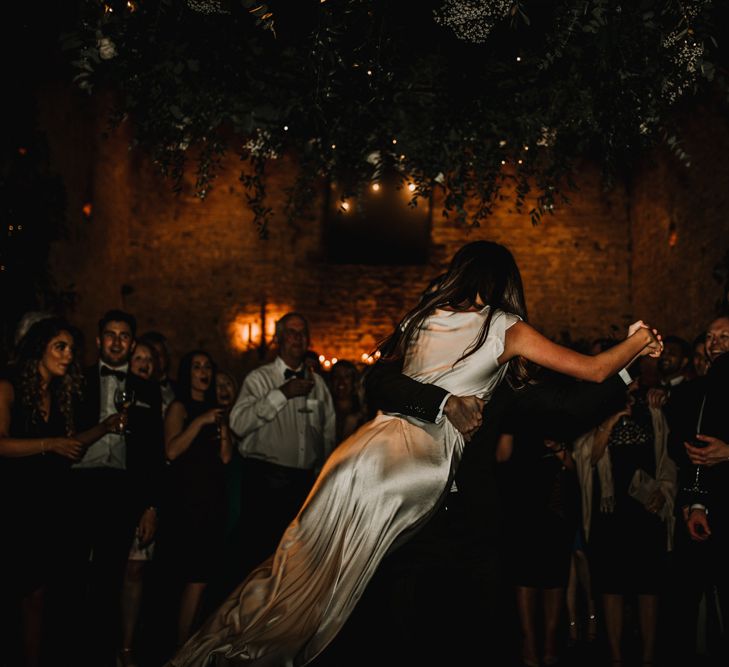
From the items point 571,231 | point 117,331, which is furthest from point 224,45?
point 571,231

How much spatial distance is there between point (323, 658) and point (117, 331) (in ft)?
6.97

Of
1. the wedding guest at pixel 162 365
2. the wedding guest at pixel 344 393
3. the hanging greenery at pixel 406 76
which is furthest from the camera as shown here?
the wedding guest at pixel 344 393

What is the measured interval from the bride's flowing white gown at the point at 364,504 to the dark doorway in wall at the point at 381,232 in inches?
401

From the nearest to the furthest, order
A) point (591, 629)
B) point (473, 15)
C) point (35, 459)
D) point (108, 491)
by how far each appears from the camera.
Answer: point (473, 15)
point (35, 459)
point (108, 491)
point (591, 629)

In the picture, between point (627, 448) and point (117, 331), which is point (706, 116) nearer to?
point (627, 448)

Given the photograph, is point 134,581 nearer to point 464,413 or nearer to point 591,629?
point 464,413

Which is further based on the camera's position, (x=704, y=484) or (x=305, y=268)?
(x=305, y=268)

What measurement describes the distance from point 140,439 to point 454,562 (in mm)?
2431

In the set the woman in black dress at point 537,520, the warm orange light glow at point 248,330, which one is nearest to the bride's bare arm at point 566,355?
the woman in black dress at point 537,520

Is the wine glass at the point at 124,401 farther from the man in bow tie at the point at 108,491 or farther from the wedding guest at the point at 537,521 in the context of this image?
the wedding guest at the point at 537,521

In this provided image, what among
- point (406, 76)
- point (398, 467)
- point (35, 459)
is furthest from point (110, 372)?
point (398, 467)

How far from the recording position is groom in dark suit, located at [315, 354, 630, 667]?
7.79 feet

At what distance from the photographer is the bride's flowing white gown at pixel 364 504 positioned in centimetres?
244

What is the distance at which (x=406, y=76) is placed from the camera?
13.8 feet
